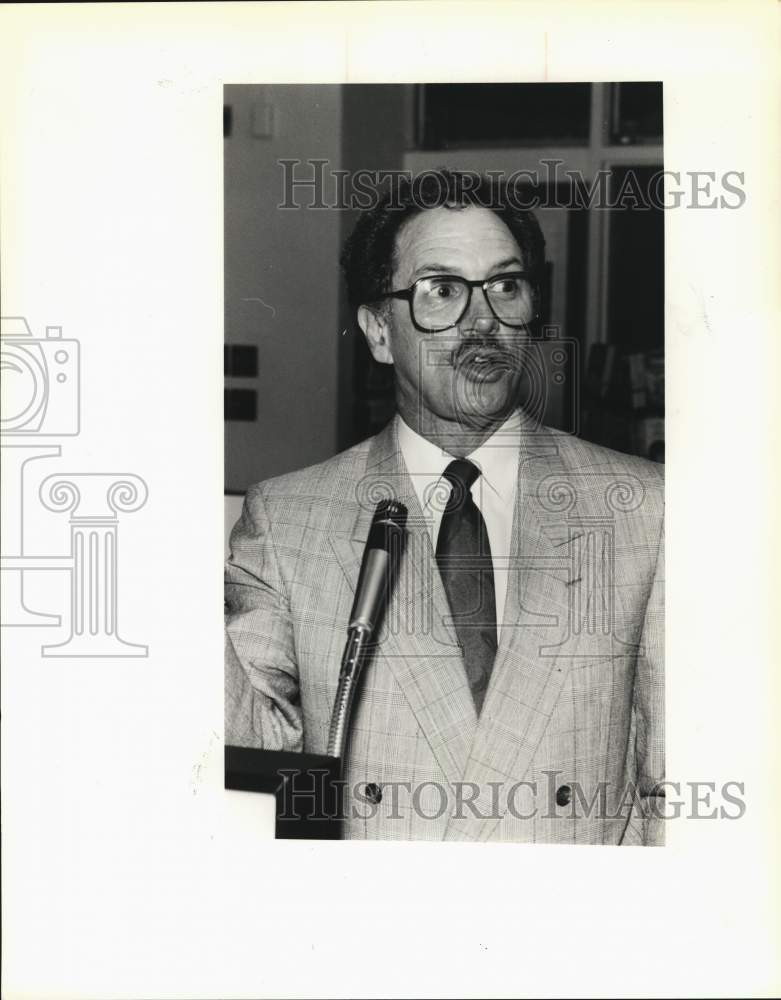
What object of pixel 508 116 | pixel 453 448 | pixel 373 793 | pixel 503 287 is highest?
pixel 508 116

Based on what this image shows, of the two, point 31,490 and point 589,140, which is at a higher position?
point 589,140

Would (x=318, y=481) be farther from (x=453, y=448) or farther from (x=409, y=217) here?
(x=409, y=217)

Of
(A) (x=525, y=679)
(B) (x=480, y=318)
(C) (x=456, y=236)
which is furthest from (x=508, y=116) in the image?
(A) (x=525, y=679)

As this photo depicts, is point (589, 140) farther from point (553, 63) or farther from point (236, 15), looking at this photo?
point (236, 15)

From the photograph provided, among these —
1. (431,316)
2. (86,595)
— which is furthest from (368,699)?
(431,316)

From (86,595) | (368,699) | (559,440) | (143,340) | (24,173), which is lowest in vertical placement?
(368,699)

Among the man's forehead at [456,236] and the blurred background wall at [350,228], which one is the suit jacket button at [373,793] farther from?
the man's forehead at [456,236]

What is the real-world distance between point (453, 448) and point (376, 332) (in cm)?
22

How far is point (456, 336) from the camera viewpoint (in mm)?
1668

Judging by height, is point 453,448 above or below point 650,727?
above

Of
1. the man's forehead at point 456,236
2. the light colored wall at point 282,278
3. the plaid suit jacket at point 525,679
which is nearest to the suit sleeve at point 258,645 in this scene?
the plaid suit jacket at point 525,679

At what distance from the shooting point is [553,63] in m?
1.67

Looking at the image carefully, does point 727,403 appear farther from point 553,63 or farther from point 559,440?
point 553,63

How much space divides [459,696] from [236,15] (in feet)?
3.69
